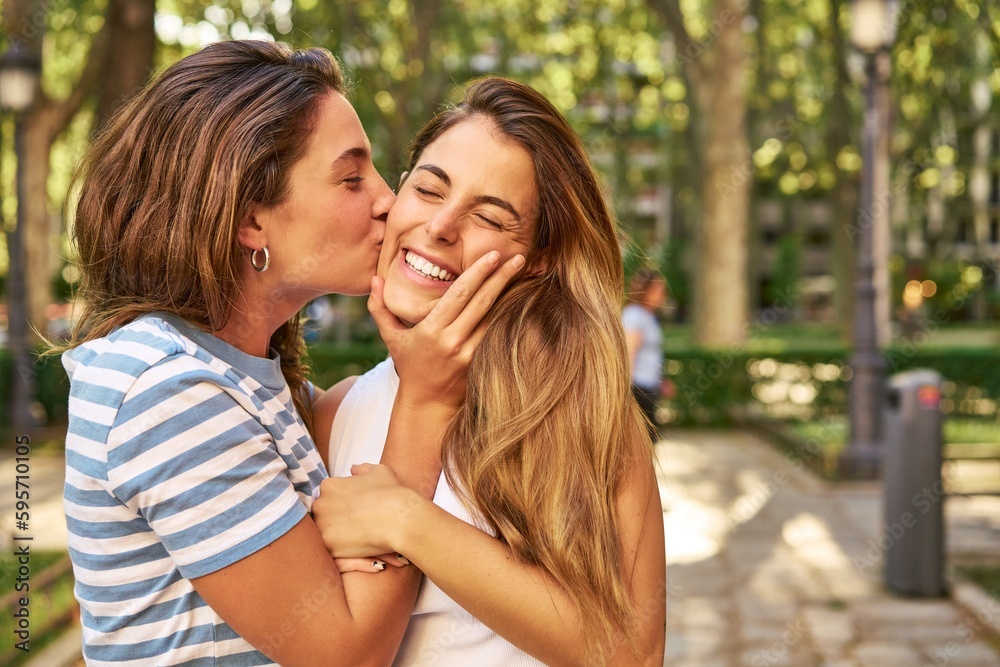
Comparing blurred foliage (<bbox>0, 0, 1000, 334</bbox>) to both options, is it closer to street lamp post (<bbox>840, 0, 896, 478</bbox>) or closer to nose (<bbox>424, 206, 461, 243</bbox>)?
street lamp post (<bbox>840, 0, 896, 478</bbox>)

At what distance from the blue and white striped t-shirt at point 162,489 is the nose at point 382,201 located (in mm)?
436

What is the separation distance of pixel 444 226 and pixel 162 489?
71 centimetres

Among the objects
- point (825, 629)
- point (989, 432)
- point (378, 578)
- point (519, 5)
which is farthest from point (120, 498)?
point (519, 5)

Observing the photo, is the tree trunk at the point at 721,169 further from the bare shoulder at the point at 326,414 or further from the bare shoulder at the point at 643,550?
the bare shoulder at the point at 643,550

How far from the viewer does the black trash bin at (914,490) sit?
621 centimetres

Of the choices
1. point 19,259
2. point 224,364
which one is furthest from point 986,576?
point 19,259

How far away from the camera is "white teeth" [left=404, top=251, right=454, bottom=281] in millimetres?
1913

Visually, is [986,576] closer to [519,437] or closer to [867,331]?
[867,331]

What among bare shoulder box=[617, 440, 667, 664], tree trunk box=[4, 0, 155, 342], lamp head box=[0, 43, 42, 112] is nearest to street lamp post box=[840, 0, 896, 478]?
tree trunk box=[4, 0, 155, 342]

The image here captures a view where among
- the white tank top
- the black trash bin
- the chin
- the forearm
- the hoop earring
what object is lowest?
the black trash bin

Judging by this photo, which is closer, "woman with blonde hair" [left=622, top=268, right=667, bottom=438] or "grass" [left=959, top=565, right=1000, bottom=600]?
"grass" [left=959, top=565, right=1000, bottom=600]

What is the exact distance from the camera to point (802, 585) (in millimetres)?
6430

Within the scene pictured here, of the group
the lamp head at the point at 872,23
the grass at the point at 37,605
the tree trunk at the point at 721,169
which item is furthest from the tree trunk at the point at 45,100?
the tree trunk at the point at 721,169

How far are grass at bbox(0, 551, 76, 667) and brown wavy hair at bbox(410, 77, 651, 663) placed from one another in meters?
3.67
